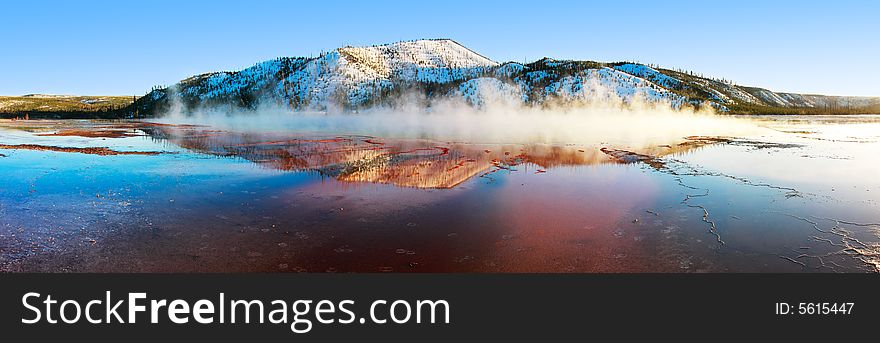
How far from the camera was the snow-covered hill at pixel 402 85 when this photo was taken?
113562 millimetres

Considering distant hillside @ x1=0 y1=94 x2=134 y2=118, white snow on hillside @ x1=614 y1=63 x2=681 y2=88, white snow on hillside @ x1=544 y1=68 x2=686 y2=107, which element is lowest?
distant hillside @ x1=0 y1=94 x2=134 y2=118

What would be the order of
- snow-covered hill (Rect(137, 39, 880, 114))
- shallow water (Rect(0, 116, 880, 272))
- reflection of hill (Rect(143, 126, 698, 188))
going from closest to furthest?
1. shallow water (Rect(0, 116, 880, 272))
2. reflection of hill (Rect(143, 126, 698, 188))
3. snow-covered hill (Rect(137, 39, 880, 114))

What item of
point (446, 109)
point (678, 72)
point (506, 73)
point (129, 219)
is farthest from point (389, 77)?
point (129, 219)

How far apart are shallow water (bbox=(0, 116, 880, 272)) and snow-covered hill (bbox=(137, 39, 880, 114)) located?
323 feet

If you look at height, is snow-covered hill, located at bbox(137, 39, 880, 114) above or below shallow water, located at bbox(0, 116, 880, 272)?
above

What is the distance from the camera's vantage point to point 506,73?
141m

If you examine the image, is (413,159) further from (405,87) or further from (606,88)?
(405,87)

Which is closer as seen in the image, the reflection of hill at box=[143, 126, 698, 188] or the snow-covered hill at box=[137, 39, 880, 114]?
the reflection of hill at box=[143, 126, 698, 188]

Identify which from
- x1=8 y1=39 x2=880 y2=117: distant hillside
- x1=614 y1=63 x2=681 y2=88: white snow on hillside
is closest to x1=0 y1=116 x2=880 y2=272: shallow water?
x1=8 y1=39 x2=880 y2=117: distant hillside

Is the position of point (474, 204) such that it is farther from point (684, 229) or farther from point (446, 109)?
point (446, 109)

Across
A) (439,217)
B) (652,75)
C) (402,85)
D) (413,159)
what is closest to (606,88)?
(402,85)

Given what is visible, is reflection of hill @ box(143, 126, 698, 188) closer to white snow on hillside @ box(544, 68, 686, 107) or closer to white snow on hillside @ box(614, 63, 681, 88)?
white snow on hillside @ box(544, 68, 686, 107)

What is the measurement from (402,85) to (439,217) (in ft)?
434

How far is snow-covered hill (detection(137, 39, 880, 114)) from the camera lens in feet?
373
